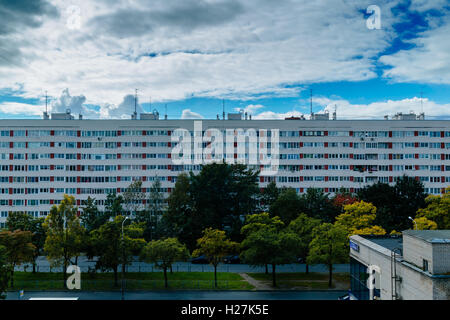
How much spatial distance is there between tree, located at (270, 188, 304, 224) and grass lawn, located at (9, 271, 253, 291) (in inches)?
408

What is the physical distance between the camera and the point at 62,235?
92.2ft

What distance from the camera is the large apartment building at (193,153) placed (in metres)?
52.7

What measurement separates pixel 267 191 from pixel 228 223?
26.8 feet

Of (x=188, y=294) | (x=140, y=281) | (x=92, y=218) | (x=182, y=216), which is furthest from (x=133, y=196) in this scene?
(x=188, y=294)

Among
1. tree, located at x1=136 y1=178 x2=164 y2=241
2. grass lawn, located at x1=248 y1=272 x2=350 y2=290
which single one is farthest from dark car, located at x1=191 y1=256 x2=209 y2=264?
grass lawn, located at x1=248 y1=272 x2=350 y2=290

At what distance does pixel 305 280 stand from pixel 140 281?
14.1m

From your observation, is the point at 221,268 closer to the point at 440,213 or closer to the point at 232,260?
the point at 232,260

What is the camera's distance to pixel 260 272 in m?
35.0

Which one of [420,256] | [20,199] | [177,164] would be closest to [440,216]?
[420,256]

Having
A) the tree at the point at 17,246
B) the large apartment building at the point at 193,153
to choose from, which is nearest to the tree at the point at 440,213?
the large apartment building at the point at 193,153

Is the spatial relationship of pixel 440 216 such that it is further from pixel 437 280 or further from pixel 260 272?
pixel 437 280
